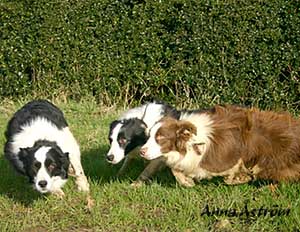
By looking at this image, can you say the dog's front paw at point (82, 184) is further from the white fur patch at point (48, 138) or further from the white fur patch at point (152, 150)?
the white fur patch at point (152, 150)

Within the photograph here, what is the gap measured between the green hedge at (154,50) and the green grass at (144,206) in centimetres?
303

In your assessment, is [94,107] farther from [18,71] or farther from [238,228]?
[238,228]

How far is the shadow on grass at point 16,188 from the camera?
6527 millimetres

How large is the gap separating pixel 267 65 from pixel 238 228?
4.16 metres

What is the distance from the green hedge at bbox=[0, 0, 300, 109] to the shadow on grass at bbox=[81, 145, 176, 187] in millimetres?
2418

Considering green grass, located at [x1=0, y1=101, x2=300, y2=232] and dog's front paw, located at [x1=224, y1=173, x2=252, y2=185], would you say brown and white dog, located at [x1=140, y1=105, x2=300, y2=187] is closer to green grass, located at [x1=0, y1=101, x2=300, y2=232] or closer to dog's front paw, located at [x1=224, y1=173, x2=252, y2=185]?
dog's front paw, located at [x1=224, y1=173, x2=252, y2=185]

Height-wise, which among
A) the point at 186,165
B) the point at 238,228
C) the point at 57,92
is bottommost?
the point at 238,228

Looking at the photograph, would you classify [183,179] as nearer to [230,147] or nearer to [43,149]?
[230,147]

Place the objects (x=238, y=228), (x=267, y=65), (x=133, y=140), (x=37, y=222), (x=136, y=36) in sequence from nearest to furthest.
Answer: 1. (x=238, y=228)
2. (x=37, y=222)
3. (x=133, y=140)
4. (x=267, y=65)
5. (x=136, y=36)

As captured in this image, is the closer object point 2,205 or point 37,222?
point 37,222

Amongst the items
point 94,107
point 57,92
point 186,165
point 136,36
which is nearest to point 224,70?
point 136,36

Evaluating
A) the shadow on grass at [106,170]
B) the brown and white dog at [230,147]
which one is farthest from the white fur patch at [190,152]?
the shadow on grass at [106,170]

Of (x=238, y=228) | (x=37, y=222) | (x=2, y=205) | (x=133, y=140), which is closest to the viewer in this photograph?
(x=238, y=228)

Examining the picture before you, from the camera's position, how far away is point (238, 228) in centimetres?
552
